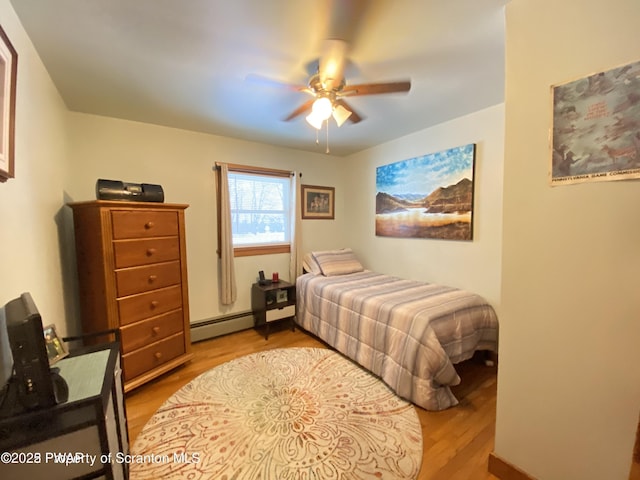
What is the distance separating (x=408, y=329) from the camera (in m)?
2.01

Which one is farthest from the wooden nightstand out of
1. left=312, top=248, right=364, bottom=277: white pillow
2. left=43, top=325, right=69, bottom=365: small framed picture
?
left=43, top=325, right=69, bottom=365: small framed picture

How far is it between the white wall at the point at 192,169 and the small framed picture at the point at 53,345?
63.4 inches

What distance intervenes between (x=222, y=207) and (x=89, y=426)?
2.38 meters

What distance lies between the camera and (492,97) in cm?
219

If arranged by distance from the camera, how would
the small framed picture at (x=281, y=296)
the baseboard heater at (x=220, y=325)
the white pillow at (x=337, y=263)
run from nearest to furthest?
the baseboard heater at (x=220, y=325), the small framed picture at (x=281, y=296), the white pillow at (x=337, y=263)

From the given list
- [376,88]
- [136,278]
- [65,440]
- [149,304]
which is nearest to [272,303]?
[149,304]

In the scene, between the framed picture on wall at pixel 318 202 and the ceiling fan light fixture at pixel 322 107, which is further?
the framed picture on wall at pixel 318 202

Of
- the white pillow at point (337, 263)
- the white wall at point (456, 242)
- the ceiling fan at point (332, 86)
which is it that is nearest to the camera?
the ceiling fan at point (332, 86)

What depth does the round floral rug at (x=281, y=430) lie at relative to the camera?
1.42m

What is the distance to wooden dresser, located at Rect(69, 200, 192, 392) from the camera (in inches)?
75.2

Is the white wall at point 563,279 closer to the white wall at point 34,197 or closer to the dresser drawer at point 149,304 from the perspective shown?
the white wall at point 34,197

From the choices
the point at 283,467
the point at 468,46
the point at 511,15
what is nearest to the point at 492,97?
the point at 468,46

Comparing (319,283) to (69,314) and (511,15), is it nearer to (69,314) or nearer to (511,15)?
(69,314)

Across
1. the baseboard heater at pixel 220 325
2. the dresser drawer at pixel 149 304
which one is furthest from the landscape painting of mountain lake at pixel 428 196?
the dresser drawer at pixel 149 304
